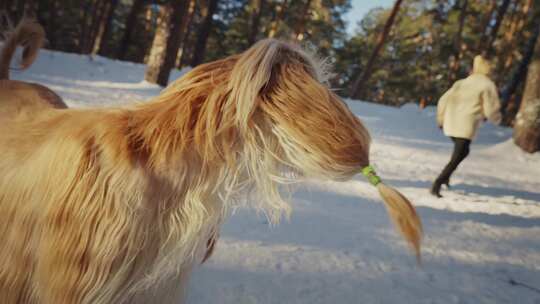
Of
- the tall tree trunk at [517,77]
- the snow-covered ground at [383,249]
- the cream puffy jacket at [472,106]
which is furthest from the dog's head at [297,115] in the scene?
the tall tree trunk at [517,77]

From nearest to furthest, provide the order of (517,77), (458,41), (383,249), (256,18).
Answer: (383,249), (517,77), (256,18), (458,41)

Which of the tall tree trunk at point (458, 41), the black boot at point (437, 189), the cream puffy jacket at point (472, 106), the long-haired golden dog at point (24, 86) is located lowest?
the black boot at point (437, 189)

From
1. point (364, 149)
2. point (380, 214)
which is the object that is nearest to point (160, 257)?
point (364, 149)

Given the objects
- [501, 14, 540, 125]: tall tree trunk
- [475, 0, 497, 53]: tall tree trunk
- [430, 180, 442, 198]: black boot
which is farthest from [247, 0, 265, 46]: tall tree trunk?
[430, 180, 442, 198]: black boot

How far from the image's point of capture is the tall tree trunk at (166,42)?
9.41 metres

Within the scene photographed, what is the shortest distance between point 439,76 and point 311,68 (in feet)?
97.7

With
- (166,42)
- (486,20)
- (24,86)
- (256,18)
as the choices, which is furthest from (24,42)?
(486,20)

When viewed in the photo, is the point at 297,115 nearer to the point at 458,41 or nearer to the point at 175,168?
the point at 175,168

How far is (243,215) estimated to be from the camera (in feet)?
11.8

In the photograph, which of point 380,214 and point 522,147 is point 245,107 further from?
point 522,147

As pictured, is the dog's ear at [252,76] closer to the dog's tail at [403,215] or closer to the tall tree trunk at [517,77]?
the dog's tail at [403,215]

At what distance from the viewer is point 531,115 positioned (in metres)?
7.89

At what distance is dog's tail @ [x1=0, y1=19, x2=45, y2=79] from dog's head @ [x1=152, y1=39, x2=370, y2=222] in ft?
5.41

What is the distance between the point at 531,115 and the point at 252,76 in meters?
8.72
